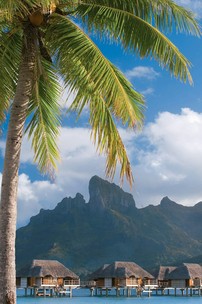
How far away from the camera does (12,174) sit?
7117mm

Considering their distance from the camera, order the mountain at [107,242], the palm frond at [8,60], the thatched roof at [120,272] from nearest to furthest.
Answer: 1. the palm frond at [8,60]
2. the thatched roof at [120,272]
3. the mountain at [107,242]

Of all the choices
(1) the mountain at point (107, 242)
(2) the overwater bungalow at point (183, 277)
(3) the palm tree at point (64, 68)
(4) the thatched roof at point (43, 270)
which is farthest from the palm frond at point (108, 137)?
(1) the mountain at point (107, 242)

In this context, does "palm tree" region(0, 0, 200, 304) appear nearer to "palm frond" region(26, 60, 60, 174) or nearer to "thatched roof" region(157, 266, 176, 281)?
"palm frond" region(26, 60, 60, 174)

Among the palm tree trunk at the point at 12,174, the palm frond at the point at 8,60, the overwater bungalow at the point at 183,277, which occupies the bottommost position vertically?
the overwater bungalow at the point at 183,277

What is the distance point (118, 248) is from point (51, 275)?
436 feet

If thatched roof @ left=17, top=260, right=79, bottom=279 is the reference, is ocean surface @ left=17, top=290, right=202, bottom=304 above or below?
below

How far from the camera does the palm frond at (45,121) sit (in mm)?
9172

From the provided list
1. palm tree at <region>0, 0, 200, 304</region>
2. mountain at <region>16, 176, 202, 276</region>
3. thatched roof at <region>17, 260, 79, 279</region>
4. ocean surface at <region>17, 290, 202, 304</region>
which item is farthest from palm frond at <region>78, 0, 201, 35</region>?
mountain at <region>16, 176, 202, 276</region>

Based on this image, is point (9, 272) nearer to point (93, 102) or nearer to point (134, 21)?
point (93, 102)

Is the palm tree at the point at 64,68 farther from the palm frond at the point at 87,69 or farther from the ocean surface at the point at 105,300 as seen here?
the ocean surface at the point at 105,300

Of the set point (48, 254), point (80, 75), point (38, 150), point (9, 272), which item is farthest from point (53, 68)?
point (48, 254)

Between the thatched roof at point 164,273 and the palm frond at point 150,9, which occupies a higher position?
the palm frond at point 150,9

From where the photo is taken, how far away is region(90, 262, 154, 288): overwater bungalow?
60.6 metres

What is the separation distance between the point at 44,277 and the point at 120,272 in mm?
8790
